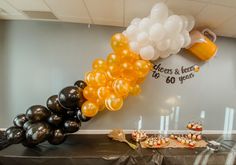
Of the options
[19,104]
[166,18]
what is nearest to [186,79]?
[166,18]

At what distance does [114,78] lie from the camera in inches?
75.3

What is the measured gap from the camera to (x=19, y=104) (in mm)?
2371

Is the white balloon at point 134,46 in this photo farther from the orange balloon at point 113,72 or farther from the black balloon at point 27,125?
the black balloon at point 27,125

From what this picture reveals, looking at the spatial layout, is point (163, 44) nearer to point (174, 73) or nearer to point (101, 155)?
point (174, 73)

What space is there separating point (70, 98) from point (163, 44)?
1.27 meters

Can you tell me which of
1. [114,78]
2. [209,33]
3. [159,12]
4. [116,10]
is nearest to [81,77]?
[114,78]

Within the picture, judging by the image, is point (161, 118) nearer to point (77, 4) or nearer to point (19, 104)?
point (77, 4)

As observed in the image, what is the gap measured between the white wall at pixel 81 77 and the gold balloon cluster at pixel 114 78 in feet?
2.04

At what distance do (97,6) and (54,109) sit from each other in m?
Result: 1.35

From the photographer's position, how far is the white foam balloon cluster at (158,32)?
1.74 m

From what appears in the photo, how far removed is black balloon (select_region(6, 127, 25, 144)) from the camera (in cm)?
175

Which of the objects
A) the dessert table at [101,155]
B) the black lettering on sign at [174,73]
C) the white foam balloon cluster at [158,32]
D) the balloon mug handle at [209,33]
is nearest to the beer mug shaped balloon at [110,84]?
the white foam balloon cluster at [158,32]

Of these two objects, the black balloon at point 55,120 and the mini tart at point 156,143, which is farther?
the mini tart at point 156,143

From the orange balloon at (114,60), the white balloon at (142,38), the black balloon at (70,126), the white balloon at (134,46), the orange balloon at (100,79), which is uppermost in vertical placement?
the white balloon at (142,38)
